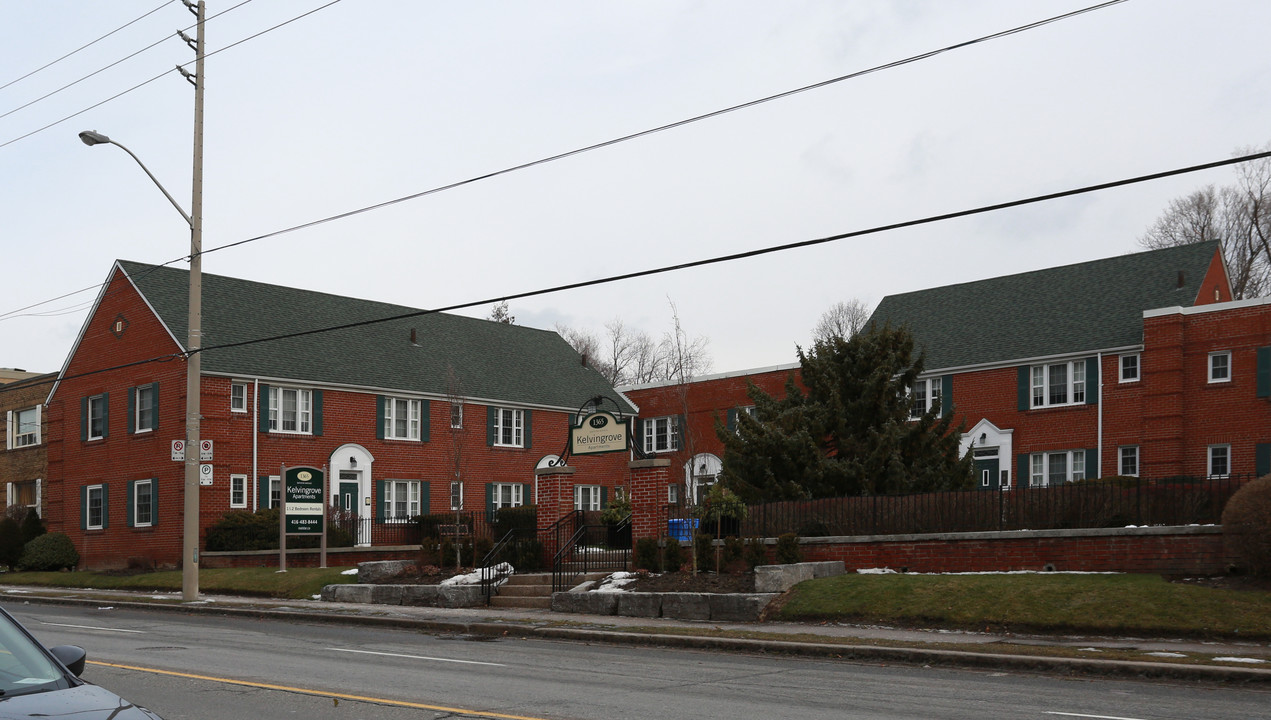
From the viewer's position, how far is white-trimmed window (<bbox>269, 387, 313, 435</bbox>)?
39.3m

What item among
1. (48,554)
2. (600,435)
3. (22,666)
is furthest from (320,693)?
(48,554)

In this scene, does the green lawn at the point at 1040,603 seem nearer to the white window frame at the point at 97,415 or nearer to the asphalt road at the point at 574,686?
the asphalt road at the point at 574,686

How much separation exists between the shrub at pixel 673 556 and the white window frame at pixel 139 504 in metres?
22.8

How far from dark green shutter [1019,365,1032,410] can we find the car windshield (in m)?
37.2

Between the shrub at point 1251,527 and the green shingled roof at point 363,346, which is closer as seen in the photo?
the shrub at point 1251,527

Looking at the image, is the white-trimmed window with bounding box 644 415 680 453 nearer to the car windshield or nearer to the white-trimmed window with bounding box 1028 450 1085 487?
the white-trimmed window with bounding box 1028 450 1085 487

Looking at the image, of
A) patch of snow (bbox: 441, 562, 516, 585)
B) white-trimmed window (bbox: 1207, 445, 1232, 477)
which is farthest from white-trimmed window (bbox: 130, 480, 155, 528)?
white-trimmed window (bbox: 1207, 445, 1232, 477)

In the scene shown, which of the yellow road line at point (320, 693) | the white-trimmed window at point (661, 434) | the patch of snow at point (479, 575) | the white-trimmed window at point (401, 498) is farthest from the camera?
the white-trimmed window at point (661, 434)

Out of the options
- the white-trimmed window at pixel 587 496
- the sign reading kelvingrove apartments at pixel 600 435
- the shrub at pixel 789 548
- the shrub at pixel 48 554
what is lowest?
the shrub at pixel 48 554

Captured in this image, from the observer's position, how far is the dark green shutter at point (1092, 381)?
37438 millimetres

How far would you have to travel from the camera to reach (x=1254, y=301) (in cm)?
3466

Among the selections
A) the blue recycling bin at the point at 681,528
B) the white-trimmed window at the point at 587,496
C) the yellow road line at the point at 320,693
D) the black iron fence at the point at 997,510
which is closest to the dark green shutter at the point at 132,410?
the white-trimmed window at the point at 587,496

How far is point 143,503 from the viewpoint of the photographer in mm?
38719

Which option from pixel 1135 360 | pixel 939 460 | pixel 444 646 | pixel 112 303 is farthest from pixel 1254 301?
pixel 112 303
